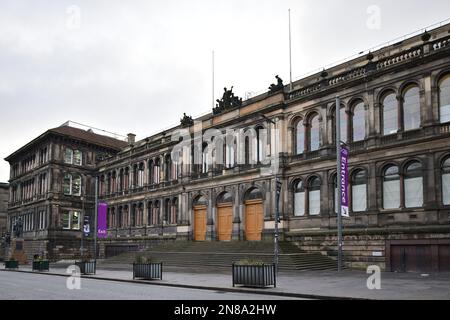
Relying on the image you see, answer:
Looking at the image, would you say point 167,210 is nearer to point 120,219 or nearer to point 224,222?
point 224,222

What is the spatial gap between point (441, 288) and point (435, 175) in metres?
10.8

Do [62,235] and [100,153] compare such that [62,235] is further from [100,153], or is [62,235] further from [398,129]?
[398,129]

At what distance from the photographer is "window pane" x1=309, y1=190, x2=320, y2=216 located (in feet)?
117

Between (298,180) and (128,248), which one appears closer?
(298,180)

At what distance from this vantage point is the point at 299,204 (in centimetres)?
3712

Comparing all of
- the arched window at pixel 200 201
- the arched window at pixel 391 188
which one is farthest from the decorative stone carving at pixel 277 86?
the arched window at pixel 200 201

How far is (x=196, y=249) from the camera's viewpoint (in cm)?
4122

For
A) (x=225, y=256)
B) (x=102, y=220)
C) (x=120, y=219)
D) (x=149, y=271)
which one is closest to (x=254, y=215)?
(x=225, y=256)

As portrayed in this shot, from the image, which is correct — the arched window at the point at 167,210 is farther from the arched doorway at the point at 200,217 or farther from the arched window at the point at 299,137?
the arched window at the point at 299,137

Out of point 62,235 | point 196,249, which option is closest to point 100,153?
point 62,235

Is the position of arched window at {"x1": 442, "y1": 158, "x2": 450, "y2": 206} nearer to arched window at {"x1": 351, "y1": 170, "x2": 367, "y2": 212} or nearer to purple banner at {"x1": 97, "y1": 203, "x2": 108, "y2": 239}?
arched window at {"x1": 351, "y1": 170, "x2": 367, "y2": 212}

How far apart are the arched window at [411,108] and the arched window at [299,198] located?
8.98 meters

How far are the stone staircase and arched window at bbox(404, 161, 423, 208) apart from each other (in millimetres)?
6394
